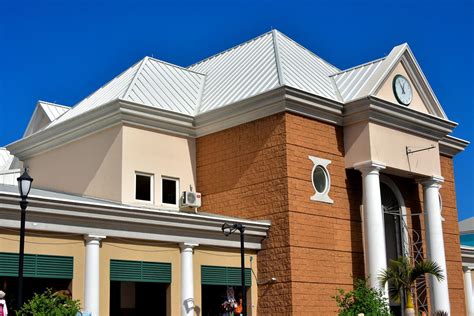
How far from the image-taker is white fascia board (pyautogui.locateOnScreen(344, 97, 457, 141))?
26281mm

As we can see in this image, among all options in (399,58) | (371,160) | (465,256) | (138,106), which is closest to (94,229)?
(138,106)

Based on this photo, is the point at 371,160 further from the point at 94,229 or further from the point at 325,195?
the point at 94,229

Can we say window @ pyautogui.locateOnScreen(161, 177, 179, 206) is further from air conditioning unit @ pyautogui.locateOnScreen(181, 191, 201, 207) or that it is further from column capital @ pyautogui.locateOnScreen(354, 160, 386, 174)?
column capital @ pyautogui.locateOnScreen(354, 160, 386, 174)

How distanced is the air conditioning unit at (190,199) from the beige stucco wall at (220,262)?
2422 mm

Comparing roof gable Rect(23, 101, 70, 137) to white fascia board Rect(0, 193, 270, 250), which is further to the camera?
roof gable Rect(23, 101, 70, 137)

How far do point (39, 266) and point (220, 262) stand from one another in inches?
258

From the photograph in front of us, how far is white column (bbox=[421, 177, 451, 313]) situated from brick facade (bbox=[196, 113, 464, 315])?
3494 mm

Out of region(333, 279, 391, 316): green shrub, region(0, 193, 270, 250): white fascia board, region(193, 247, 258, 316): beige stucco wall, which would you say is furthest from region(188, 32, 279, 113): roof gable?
region(333, 279, 391, 316): green shrub

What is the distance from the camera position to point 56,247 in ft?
66.9

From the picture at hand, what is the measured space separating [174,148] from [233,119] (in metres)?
2.60

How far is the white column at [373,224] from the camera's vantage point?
83.1ft

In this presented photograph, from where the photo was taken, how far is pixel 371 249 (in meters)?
25.5

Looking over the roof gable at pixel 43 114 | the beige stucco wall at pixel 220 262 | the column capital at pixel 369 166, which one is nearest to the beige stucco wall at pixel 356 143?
the column capital at pixel 369 166

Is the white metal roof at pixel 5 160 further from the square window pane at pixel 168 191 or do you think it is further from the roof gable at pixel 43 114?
the square window pane at pixel 168 191
